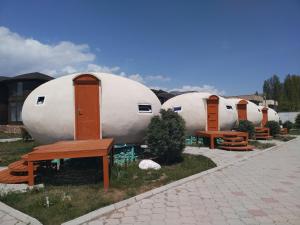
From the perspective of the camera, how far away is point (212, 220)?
5.15 metres

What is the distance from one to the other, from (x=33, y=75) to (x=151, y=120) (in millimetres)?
25987

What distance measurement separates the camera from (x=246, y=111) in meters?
24.2

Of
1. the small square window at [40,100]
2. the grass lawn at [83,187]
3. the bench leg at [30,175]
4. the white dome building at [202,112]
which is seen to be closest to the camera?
the grass lawn at [83,187]

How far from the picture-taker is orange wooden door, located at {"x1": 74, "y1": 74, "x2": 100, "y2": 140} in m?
10.3

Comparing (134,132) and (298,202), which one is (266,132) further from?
(298,202)

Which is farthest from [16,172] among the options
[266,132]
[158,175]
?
[266,132]

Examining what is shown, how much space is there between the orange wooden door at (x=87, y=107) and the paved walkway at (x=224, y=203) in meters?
4.19

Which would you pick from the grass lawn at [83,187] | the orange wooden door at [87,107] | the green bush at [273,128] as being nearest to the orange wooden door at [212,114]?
the grass lawn at [83,187]

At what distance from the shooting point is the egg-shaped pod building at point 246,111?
2353 cm

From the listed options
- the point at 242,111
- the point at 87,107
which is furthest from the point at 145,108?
the point at 242,111

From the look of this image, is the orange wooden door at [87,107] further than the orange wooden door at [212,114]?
No

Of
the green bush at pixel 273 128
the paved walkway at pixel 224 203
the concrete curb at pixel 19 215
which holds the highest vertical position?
the green bush at pixel 273 128

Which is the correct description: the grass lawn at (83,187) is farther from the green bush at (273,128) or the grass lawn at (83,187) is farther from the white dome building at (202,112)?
the green bush at (273,128)

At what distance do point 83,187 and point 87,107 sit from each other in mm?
3583
